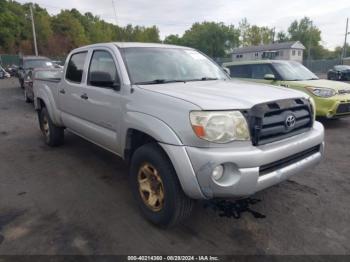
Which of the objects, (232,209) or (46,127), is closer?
(232,209)

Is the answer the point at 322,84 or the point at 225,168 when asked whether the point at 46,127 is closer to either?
the point at 225,168

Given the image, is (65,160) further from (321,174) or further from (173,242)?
(321,174)

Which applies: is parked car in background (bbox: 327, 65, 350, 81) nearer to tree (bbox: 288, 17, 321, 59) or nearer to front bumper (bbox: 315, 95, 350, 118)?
front bumper (bbox: 315, 95, 350, 118)

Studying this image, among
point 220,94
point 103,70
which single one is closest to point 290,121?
point 220,94

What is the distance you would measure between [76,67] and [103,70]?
1.02 meters

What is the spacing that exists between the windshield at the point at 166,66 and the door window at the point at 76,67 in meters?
1.05

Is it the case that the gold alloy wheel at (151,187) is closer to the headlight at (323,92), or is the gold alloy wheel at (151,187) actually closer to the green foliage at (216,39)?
the headlight at (323,92)

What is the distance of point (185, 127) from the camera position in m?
2.54

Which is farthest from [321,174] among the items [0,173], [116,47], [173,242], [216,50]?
[216,50]

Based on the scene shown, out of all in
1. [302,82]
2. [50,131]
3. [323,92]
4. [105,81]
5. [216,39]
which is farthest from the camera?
[216,39]

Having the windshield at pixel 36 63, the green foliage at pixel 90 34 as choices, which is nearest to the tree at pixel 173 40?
the green foliage at pixel 90 34

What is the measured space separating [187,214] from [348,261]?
1.40m

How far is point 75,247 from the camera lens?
8.92ft

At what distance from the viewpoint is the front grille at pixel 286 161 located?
2.62 meters
